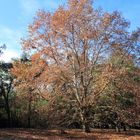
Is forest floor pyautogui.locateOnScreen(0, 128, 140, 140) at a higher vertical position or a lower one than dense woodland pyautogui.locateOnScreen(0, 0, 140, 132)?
lower

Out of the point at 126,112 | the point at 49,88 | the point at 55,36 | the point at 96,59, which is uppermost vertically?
the point at 55,36

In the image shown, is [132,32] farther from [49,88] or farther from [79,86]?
[49,88]

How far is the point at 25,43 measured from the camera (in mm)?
35344

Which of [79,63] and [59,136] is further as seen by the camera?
[79,63]

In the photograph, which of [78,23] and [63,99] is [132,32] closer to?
[78,23]

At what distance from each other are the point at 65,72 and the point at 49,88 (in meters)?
2.11

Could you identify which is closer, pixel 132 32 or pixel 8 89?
pixel 132 32

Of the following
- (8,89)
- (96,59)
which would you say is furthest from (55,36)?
(8,89)

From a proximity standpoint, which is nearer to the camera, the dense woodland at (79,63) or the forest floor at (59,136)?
the forest floor at (59,136)

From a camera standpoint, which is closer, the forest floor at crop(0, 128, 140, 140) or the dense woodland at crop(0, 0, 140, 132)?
the forest floor at crop(0, 128, 140, 140)

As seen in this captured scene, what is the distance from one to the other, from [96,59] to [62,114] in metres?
6.15

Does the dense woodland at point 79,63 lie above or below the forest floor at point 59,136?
above

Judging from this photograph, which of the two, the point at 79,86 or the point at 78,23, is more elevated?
the point at 78,23

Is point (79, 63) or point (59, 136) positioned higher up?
point (79, 63)
